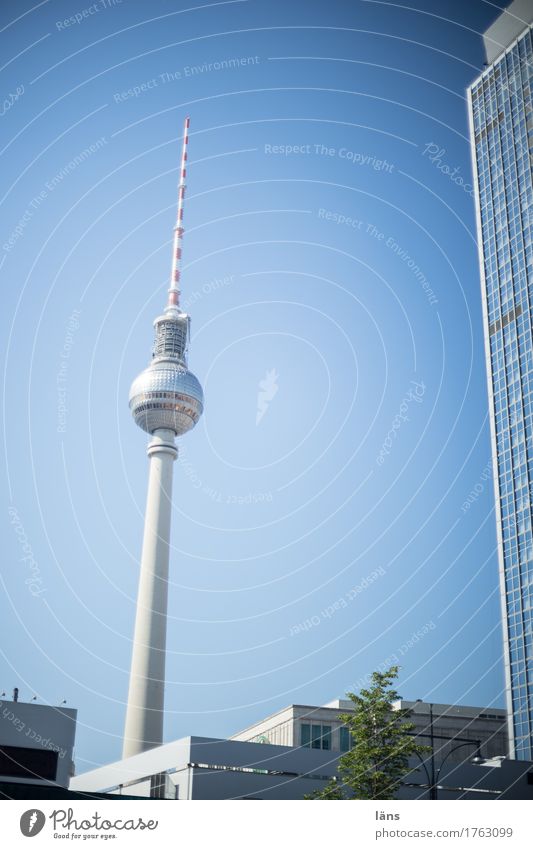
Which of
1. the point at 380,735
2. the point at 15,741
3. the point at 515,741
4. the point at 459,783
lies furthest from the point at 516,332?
the point at 15,741

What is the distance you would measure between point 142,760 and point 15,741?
677 inches

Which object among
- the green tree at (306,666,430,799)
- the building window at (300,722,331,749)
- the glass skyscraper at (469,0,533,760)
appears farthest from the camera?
the glass skyscraper at (469,0,533,760)

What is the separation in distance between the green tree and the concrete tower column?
38.1 m

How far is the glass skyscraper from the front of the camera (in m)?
66.7

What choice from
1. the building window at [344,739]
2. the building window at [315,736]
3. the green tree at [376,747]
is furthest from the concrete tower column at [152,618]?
the green tree at [376,747]

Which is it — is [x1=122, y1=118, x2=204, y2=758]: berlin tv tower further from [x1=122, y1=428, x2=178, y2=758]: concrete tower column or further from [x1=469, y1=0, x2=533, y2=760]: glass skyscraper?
[x1=469, y1=0, x2=533, y2=760]: glass skyscraper

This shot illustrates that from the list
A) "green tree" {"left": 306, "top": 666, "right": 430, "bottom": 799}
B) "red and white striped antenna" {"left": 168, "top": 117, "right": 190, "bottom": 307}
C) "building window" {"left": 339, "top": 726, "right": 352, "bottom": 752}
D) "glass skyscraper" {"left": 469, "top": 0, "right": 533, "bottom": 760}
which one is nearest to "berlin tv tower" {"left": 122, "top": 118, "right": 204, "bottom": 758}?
"red and white striped antenna" {"left": 168, "top": 117, "right": 190, "bottom": 307}

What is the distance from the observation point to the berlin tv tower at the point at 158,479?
75.5 meters

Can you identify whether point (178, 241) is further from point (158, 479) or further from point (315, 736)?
point (315, 736)

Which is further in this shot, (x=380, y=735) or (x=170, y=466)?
(x=170, y=466)

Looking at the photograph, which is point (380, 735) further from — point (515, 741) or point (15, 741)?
point (515, 741)

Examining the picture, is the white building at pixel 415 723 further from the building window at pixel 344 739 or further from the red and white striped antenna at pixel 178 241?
the red and white striped antenna at pixel 178 241

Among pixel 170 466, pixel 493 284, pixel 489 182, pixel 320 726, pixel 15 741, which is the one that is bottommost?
pixel 15 741
